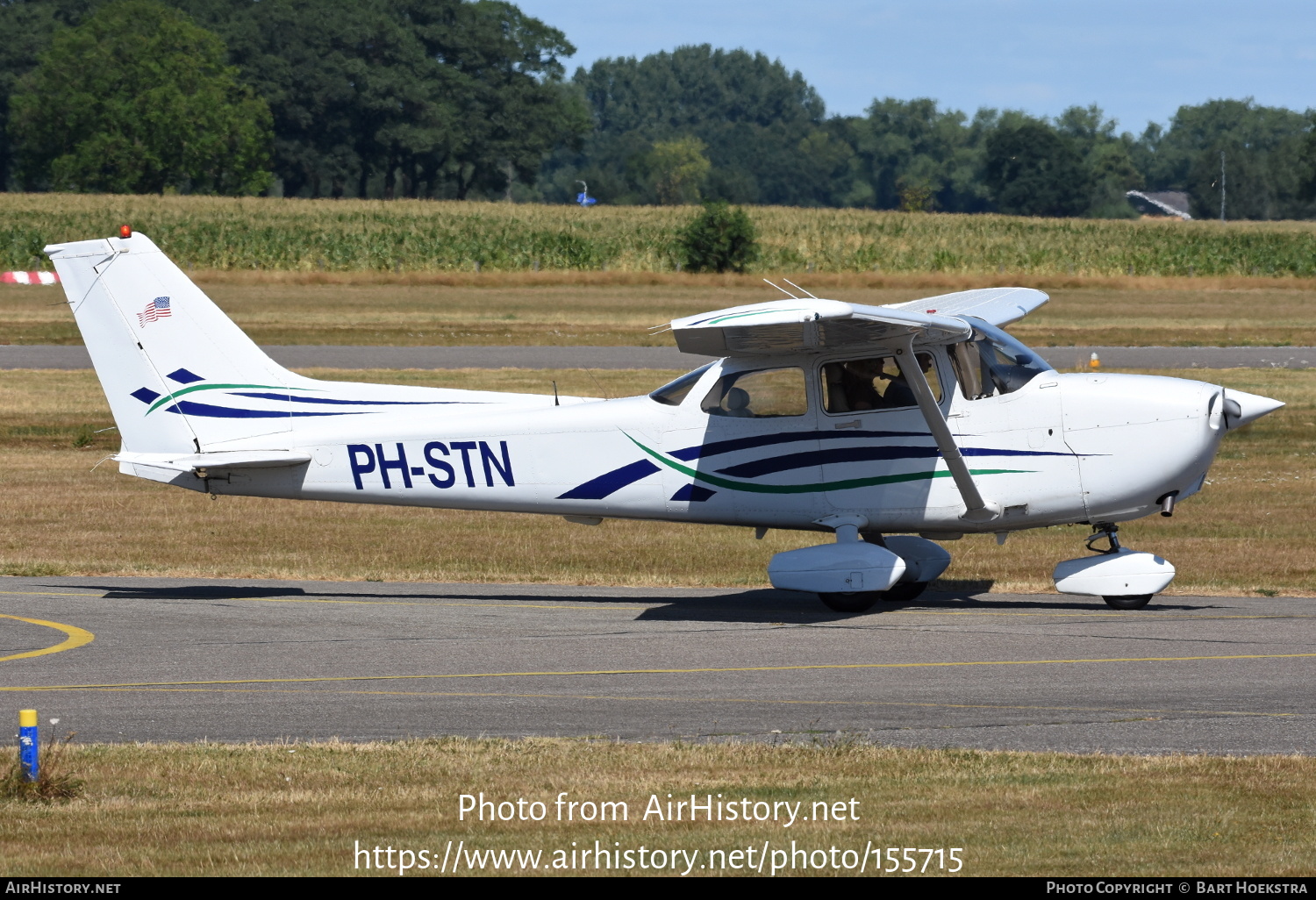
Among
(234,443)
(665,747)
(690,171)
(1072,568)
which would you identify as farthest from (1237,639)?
(690,171)

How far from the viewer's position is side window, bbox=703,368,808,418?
12.5 meters

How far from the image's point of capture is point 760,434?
1261 centimetres

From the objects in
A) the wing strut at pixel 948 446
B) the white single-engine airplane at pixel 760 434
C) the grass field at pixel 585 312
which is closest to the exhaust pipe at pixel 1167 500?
the white single-engine airplane at pixel 760 434

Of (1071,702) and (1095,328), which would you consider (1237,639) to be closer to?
(1071,702)

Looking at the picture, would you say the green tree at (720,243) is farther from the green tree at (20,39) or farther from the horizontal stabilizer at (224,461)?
the green tree at (20,39)

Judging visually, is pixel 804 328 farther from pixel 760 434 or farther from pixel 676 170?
pixel 676 170

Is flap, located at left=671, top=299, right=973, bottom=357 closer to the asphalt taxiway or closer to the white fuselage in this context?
the white fuselage

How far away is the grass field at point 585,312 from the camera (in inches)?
1560

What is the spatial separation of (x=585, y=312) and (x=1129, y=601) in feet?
122

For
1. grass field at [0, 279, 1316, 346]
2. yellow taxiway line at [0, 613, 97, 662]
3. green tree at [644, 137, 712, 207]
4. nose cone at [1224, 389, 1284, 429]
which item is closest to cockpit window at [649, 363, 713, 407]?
nose cone at [1224, 389, 1284, 429]

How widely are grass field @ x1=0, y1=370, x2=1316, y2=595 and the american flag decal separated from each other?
2.73 m

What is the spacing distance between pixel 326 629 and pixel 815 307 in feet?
15.0

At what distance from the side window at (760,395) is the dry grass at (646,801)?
4.71 metres

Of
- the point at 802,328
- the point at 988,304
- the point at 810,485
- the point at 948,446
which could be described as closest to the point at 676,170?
the point at 988,304
